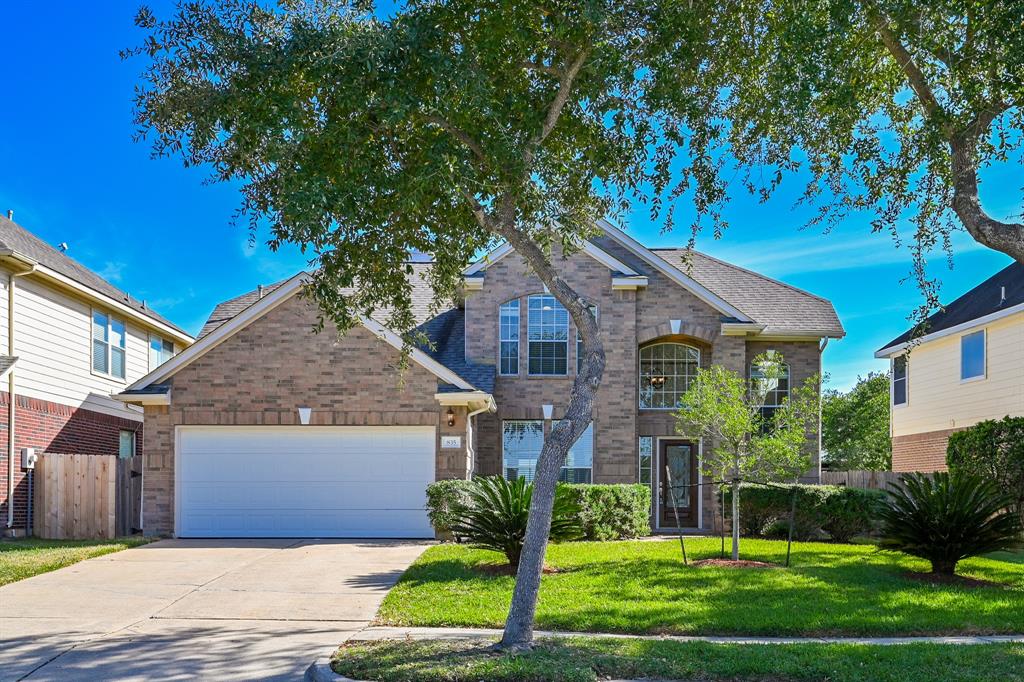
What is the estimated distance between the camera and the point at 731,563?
1410cm

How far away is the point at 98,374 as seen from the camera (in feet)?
73.6

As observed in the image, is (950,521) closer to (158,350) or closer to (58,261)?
(58,261)

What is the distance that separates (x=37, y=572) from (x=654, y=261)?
13885 millimetres

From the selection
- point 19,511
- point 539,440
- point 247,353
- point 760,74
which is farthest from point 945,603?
point 19,511

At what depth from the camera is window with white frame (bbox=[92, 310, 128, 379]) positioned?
882 inches

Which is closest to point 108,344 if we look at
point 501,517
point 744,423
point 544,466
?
point 501,517

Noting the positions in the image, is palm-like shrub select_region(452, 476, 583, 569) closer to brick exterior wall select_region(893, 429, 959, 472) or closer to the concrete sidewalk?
the concrete sidewalk

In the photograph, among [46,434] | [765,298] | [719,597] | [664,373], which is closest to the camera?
[719,597]

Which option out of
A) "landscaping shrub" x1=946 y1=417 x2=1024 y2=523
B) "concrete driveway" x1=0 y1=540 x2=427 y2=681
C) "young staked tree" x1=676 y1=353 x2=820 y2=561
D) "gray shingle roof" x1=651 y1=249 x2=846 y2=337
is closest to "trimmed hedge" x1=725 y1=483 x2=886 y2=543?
"landscaping shrub" x1=946 y1=417 x2=1024 y2=523

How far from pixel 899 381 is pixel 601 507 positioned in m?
14.7

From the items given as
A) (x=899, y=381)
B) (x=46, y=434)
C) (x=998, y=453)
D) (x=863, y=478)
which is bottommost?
(x=863, y=478)

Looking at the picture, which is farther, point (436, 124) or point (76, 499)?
point (76, 499)

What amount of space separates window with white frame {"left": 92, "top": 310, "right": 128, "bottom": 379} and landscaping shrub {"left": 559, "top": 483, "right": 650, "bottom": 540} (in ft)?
38.5

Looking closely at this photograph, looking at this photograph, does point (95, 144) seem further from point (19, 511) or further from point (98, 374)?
point (19, 511)
